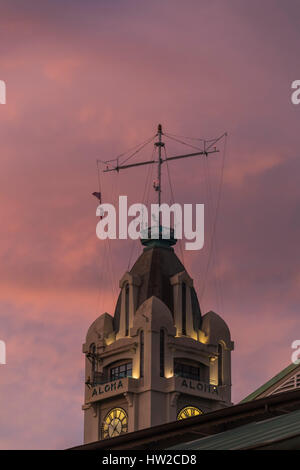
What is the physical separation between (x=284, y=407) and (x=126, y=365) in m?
97.4

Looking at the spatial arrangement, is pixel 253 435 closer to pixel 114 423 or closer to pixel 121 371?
pixel 114 423

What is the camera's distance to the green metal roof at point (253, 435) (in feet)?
143

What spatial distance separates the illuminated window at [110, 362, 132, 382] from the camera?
150 m

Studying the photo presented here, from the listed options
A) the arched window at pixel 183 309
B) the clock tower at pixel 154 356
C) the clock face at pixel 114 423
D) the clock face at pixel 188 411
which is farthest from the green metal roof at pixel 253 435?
the arched window at pixel 183 309

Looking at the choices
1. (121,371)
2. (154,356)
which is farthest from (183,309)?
(121,371)

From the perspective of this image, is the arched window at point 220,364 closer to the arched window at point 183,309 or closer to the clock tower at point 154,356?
the clock tower at point 154,356

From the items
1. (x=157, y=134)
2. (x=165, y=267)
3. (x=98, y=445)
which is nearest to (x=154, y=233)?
(x=165, y=267)

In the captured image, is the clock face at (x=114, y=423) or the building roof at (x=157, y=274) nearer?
the clock face at (x=114, y=423)

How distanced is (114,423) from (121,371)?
636cm

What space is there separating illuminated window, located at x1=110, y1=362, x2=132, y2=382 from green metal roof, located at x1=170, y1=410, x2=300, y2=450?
95531 mm

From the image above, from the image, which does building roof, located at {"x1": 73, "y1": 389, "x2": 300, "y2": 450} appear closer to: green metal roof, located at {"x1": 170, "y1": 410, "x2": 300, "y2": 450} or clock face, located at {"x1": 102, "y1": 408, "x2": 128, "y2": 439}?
green metal roof, located at {"x1": 170, "y1": 410, "x2": 300, "y2": 450}

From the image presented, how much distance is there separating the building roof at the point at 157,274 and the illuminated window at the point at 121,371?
5655 mm

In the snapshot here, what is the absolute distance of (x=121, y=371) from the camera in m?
150
